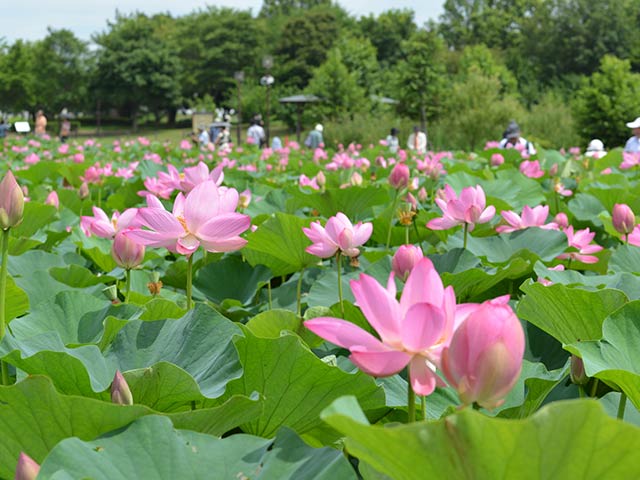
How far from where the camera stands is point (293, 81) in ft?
122

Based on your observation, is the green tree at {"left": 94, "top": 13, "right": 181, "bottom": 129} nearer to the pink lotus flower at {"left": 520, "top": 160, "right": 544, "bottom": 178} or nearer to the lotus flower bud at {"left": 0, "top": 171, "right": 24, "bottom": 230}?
the pink lotus flower at {"left": 520, "top": 160, "right": 544, "bottom": 178}

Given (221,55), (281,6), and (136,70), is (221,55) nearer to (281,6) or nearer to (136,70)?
(136,70)

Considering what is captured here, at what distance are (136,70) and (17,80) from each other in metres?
5.59

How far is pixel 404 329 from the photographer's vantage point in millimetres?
559

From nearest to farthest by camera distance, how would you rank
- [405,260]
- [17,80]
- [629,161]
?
[405,260] < [629,161] < [17,80]

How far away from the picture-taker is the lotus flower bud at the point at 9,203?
3.24ft

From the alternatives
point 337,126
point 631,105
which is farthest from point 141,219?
point 631,105

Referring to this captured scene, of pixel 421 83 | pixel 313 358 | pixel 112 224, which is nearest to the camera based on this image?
pixel 313 358

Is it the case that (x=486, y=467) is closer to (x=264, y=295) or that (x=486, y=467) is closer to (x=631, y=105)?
(x=264, y=295)

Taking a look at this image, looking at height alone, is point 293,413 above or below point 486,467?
below

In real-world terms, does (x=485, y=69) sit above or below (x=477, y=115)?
above

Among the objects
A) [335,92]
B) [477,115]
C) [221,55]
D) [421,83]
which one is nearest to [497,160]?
[477,115]

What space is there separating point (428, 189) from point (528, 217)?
139 cm

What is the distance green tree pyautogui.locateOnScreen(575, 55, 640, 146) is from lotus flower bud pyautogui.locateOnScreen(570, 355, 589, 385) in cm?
1445
